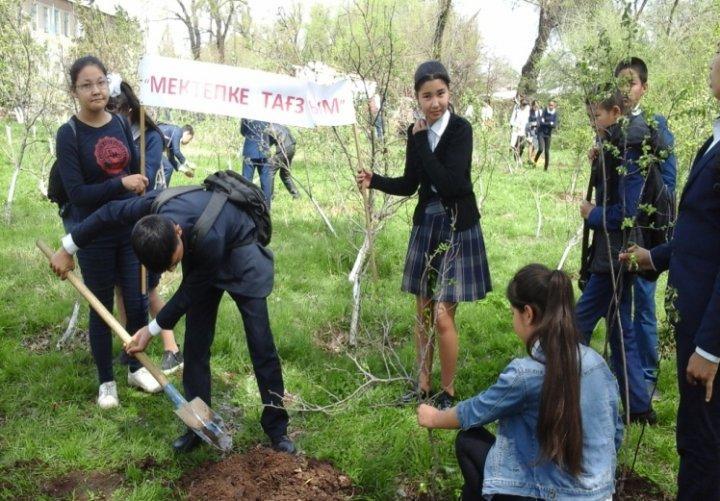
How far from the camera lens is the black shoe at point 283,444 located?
3.18 meters

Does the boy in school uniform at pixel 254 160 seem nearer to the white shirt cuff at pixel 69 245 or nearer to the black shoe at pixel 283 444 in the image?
the white shirt cuff at pixel 69 245

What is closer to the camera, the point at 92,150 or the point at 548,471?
the point at 548,471

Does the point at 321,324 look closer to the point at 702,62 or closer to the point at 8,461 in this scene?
the point at 8,461

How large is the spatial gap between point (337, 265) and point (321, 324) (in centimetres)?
133

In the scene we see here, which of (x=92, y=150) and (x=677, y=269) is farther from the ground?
(x=92, y=150)

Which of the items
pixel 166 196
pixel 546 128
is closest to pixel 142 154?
pixel 166 196

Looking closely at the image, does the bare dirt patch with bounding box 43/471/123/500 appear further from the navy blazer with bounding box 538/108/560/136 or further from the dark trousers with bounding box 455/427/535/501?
the navy blazer with bounding box 538/108/560/136

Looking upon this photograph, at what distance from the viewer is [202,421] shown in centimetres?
306

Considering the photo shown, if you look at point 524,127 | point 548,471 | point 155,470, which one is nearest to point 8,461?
point 155,470

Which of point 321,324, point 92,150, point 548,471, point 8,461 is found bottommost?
point 8,461

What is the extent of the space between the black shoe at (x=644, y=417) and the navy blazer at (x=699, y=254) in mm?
1262

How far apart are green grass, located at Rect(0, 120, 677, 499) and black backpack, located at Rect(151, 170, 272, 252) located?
3.47ft

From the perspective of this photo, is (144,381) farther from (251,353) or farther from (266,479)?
(266,479)

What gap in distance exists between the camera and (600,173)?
3332 mm
